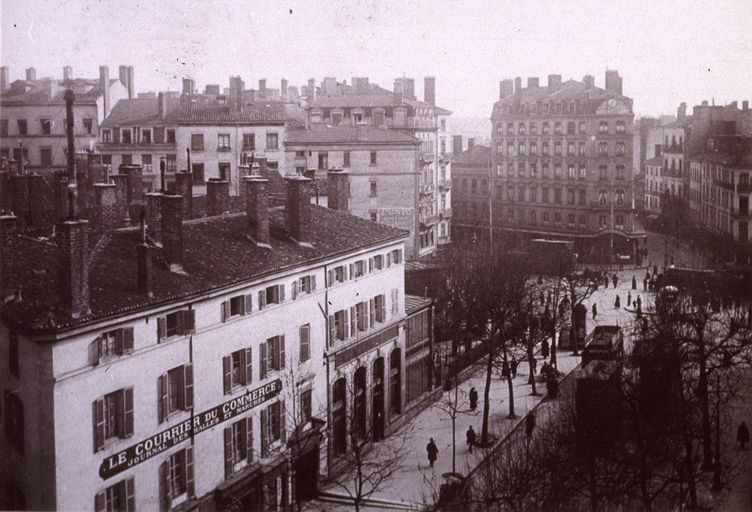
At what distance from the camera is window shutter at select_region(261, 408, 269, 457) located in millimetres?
31750

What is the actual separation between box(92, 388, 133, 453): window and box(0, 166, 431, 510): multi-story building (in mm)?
51

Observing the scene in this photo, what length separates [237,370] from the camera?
30.8 m

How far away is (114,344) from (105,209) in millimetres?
12783

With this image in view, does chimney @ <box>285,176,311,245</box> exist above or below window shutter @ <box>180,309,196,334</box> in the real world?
above

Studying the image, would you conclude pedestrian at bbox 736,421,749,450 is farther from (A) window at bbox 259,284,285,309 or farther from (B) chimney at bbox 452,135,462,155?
(B) chimney at bbox 452,135,462,155

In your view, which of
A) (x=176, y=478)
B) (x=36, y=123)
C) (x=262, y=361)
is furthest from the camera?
(x=36, y=123)

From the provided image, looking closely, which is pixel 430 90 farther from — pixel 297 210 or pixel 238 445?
pixel 238 445

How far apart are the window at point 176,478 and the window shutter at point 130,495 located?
124cm

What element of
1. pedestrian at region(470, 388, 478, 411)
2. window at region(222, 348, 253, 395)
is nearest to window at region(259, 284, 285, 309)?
window at region(222, 348, 253, 395)

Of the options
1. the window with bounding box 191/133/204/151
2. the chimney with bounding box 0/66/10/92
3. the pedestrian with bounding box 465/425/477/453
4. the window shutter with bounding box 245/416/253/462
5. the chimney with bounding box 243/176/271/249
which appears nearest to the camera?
the window shutter with bounding box 245/416/253/462

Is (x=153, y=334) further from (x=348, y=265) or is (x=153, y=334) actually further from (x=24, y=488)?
(x=348, y=265)

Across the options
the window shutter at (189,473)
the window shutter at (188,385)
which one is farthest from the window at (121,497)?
the window shutter at (188,385)

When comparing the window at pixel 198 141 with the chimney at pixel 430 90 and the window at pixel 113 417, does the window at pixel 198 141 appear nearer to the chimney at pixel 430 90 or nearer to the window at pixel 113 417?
the chimney at pixel 430 90

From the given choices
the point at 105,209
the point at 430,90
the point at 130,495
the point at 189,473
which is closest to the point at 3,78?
the point at 105,209
